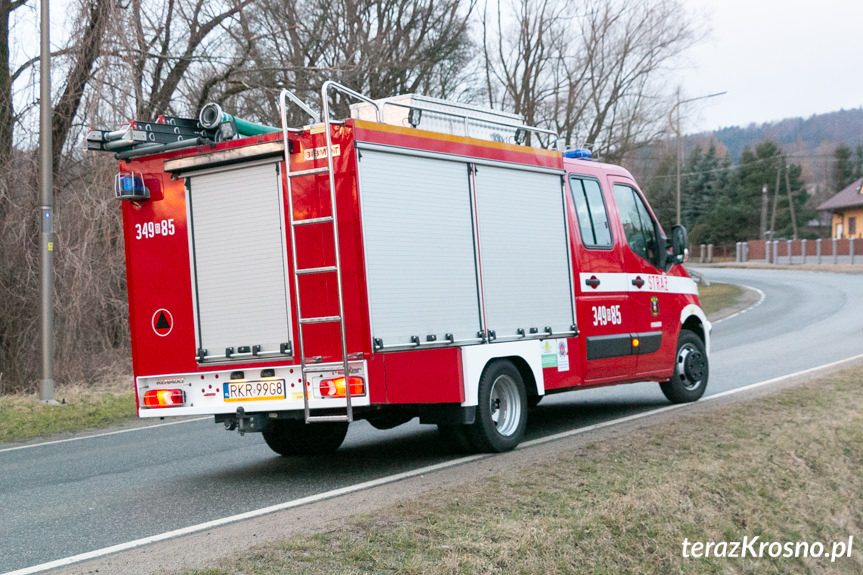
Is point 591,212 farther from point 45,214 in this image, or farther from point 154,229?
point 45,214

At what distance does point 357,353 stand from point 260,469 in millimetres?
1973

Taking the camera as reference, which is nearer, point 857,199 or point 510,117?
point 510,117

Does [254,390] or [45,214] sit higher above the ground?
[45,214]

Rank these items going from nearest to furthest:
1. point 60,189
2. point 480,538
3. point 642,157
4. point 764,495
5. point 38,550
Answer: point 480,538
point 38,550
point 764,495
point 60,189
point 642,157

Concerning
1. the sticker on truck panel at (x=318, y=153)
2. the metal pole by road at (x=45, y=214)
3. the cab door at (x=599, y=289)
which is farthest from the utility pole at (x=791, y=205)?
the sticker on truck panel at (x=318, y=153)

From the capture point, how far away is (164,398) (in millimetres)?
7660

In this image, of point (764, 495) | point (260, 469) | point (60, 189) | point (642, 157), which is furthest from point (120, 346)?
point (642, 157)

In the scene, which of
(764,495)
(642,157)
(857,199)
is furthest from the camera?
(857,199)

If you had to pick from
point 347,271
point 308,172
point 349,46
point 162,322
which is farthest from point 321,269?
point 349,46

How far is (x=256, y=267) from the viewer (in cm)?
734

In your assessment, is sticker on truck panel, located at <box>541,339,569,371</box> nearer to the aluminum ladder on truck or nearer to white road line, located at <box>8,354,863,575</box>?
white road line, located at <box>8,354,863,575</box>

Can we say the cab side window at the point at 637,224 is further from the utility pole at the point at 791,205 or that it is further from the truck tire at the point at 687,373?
the utility pole at the point at 791,205

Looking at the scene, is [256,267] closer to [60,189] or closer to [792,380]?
[792,380]

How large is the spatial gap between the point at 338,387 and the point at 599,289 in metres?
3.64
